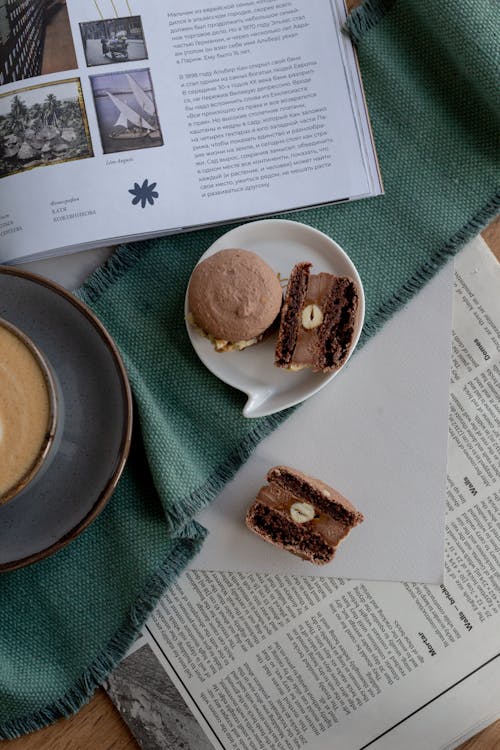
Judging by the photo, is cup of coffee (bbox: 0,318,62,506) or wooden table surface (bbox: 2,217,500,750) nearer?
cup of coffee (bbox: 0,318,62,506)

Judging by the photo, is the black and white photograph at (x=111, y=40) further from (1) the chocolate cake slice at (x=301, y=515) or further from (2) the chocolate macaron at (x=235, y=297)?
(1) the chocolate cake slice at (x=301, y=515)

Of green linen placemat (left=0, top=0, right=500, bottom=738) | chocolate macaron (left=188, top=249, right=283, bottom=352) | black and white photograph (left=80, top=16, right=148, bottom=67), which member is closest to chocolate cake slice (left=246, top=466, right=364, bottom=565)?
green linen placemat (left=0, top=0, right=500, bottom=738)

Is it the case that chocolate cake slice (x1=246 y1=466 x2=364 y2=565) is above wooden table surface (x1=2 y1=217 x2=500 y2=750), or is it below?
above

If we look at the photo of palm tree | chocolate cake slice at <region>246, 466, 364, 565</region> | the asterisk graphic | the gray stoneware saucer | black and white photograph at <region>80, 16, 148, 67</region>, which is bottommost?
chocolate cake slice at <region>246, 466, 364, 565</region>

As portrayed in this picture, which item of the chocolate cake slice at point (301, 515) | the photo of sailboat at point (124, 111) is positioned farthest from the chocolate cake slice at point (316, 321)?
the photo of sailboat at point (124, 111)

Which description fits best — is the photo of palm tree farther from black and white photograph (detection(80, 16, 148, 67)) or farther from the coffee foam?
the coffee foam

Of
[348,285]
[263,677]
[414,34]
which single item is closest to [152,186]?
[348,285]
